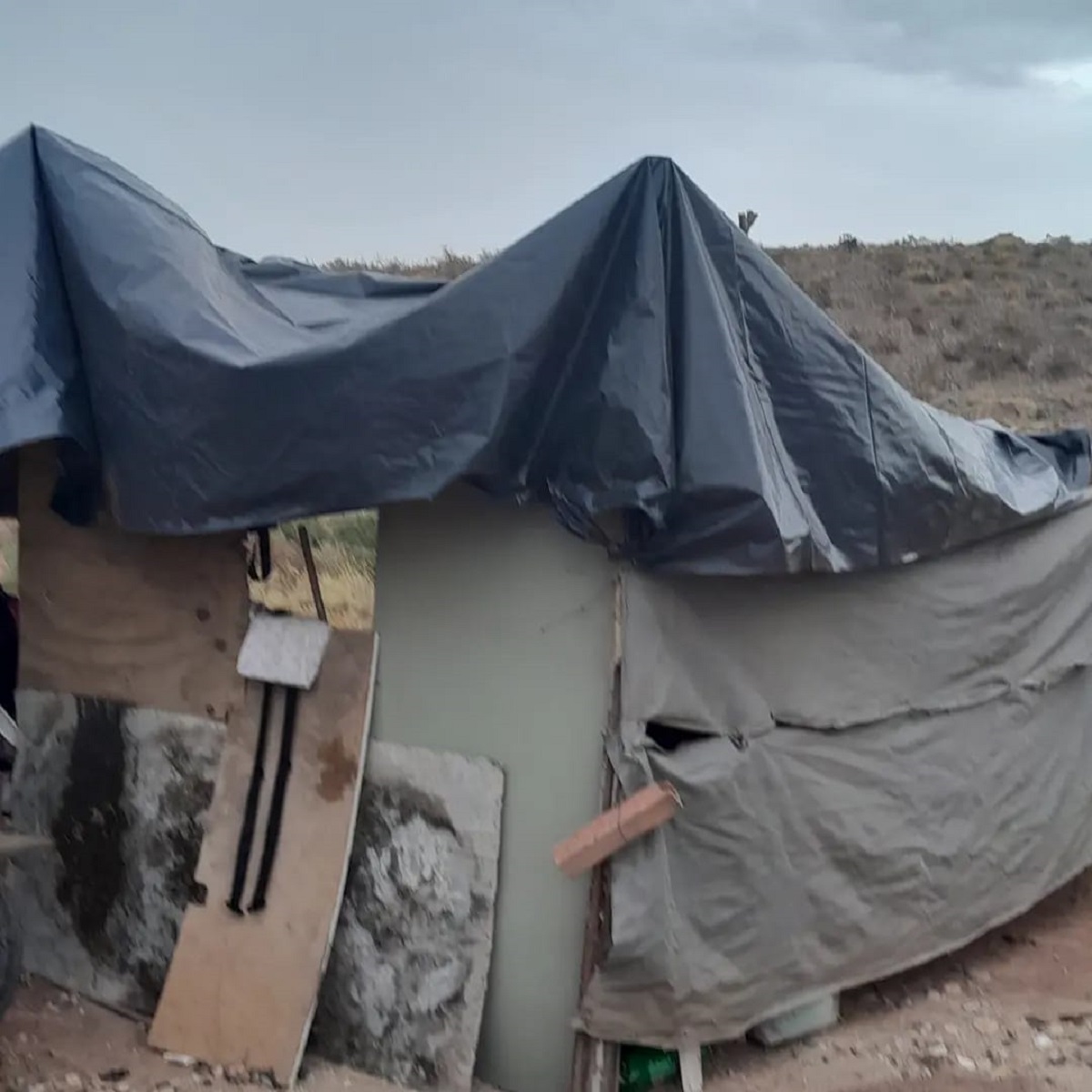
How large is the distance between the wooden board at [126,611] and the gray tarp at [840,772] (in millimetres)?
1595

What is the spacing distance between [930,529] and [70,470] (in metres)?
3.14

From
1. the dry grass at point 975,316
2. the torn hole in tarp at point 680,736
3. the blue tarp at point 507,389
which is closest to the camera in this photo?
the blue tarp at point 507,389

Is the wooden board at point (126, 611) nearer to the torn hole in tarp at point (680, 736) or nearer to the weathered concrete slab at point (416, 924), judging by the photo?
the weathered concrete slab at point (416, 924)

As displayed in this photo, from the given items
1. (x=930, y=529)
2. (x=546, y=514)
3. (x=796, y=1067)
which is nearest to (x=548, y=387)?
(x=546, y=514)

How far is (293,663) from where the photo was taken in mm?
4844

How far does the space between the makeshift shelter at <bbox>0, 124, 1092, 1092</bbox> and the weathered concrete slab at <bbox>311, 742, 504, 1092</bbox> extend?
0.10 m

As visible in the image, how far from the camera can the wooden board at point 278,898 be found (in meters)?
4.74

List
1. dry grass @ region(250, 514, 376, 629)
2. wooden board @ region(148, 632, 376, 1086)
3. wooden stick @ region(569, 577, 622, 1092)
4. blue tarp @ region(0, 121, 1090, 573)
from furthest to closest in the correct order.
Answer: dry grass @ region(250, 514, 376, 629) < wooden board @ region(148, 632, 376, 1086) < wooden stick @ region(569, 577, 622, 1092) < blue tarp @ region(0, 121, 1090, 573)

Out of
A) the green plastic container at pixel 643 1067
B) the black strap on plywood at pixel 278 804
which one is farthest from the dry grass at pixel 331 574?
the green plastic container at pixel 643 1067

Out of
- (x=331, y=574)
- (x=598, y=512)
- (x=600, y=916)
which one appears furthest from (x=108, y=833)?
(x=331, y=574)

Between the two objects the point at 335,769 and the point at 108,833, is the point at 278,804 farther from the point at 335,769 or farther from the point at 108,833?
the point at 108,833

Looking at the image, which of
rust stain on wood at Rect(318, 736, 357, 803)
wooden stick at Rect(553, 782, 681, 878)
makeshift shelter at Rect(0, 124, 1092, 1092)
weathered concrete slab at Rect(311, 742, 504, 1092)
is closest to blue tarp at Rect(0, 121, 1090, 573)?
makeshift shelter at Rect(0, 124, 1092, 1092)

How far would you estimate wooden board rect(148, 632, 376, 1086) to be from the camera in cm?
474

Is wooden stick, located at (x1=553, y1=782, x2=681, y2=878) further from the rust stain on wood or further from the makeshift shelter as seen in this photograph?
the rust stain on wood
